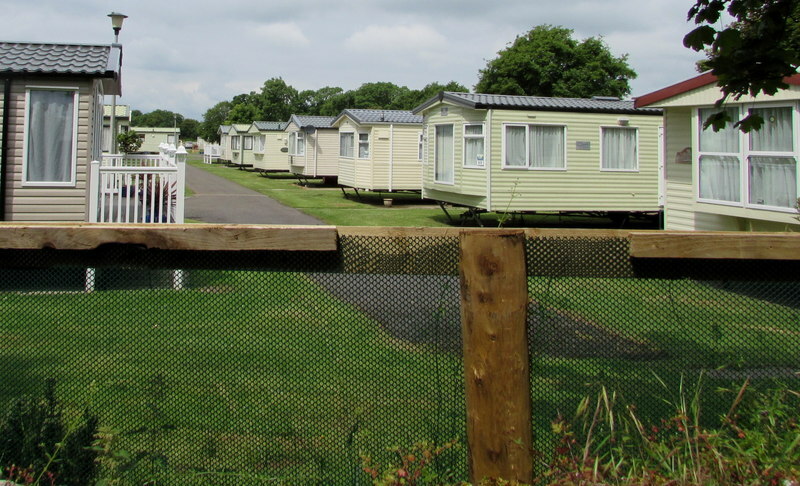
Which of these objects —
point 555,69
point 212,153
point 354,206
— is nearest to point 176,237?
point 354,206

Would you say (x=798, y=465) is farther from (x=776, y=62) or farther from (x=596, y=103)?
(x=596, y=103)

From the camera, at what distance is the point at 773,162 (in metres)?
10.9

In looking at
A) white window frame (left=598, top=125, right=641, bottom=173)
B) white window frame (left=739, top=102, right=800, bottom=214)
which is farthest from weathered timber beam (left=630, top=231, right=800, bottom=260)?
white window frame (left=598, top=125, right=641, bottom=173)

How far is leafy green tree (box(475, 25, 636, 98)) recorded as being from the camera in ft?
177

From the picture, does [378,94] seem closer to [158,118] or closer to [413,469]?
[158,118]

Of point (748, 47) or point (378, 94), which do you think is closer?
point (748, 47)

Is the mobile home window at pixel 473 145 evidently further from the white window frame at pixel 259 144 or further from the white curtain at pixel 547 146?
the white window frame at pixel 259 144

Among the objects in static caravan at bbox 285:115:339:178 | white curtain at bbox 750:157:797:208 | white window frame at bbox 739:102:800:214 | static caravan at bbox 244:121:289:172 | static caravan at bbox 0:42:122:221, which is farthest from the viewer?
static caravan at bbox 244:121:289:172

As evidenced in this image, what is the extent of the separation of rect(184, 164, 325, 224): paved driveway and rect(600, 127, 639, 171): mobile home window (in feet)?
22.1

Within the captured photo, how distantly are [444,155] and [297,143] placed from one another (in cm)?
1528

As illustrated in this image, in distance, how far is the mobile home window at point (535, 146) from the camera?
56.2ft

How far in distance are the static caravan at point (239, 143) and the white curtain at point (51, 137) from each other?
3612cm

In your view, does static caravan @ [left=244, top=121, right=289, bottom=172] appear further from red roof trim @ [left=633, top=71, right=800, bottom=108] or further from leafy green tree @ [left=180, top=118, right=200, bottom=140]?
leafy green tree @ [left=180, top=118, right=200, bottom=140]

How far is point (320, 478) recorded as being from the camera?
2.75 m
